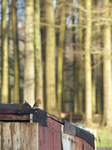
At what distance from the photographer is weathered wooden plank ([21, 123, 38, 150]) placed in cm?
Answer: 673

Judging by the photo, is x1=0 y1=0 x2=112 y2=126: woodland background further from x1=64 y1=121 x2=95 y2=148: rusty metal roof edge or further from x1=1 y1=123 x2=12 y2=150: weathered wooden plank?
x1=1 y1=123 x2=12 y2=150: weathered wooden plank

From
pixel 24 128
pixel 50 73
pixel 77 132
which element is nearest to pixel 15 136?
pixel 24 128

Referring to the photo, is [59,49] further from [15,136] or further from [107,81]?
[15,136]

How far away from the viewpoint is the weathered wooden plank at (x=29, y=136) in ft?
22.1

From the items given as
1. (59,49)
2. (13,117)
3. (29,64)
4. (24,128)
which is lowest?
(24,128)

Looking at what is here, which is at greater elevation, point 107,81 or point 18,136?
point 107,81

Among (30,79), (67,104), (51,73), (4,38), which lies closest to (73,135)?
(30,79)

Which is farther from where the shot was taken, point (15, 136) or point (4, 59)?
point (4, 59)

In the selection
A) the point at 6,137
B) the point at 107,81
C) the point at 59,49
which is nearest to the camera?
the point at 6,137

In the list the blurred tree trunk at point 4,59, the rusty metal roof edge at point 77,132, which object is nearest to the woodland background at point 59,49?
the blurred tree trunk at point 4,59

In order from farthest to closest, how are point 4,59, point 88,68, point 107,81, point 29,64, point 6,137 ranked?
point 4,59 → point 88,68 → point 107,81 → point 29,64 → point 6,137

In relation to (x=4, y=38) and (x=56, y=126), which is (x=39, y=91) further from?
(x=56, y=126)

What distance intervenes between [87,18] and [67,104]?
18197 millimetres

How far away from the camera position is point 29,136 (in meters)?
6.77
